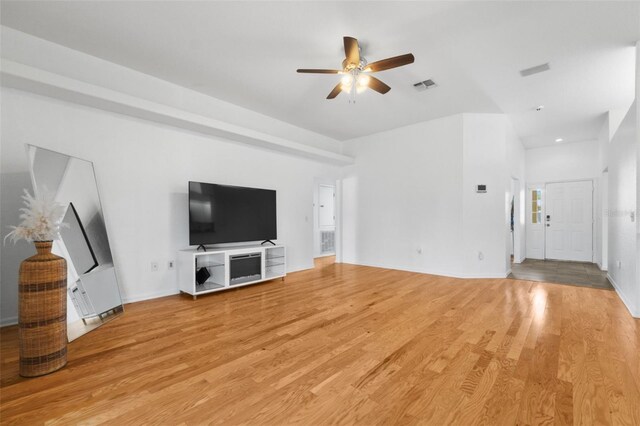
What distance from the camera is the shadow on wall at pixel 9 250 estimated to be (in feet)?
8.89

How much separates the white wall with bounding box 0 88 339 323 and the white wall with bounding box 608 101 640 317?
16.5ft

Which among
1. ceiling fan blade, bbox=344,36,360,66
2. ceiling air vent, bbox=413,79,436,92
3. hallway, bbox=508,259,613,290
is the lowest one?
hallway, bbox=508,259,613,290

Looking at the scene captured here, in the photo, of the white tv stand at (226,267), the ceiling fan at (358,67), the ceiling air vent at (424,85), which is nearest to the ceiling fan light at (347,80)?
the ceiling fan at (358,67)

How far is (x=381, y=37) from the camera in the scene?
2.76 meters

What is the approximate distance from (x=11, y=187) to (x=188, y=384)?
2762 millimetres

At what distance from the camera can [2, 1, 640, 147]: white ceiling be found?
2418 mm

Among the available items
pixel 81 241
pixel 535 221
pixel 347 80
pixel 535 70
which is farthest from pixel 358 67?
pixel 535 221

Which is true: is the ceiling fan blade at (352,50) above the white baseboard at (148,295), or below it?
above

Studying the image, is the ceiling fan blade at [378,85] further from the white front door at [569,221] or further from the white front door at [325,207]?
the white front door at [569,221]

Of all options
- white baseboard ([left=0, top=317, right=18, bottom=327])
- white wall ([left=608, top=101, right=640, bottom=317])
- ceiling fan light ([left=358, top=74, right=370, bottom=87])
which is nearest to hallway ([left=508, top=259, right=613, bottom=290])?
white wall ([left=608, top=101, right=640, bottom=317])

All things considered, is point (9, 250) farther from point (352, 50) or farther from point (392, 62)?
point (392, 62)

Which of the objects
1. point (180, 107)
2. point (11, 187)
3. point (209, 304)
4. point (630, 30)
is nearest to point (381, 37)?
point (630, 30)

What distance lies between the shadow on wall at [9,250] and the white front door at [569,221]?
30.9 ft

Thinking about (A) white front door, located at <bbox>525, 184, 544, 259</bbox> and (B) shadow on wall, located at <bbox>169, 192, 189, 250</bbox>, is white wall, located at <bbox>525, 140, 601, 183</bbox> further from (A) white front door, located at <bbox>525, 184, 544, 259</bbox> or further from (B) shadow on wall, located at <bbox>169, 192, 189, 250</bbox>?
(B) shadow on wall, located at <bbox>169, 192, 189, 250</bbox>
